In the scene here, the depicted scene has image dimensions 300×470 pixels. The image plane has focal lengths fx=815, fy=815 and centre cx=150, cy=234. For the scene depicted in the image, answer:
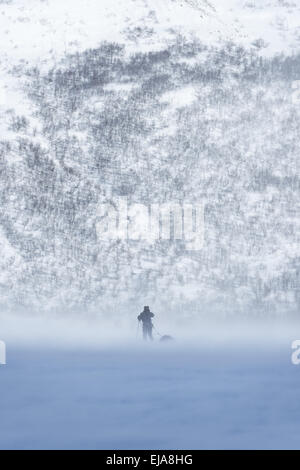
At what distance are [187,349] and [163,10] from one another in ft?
116

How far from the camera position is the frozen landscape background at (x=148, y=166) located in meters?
41.5

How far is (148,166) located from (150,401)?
33351mm

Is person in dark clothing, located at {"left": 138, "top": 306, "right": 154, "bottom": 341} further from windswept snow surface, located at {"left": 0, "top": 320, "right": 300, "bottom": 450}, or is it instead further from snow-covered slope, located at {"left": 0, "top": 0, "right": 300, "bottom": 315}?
snow-covered slope, located at {"left": 0, "top": 0, "right": 300, "bottom": 315}

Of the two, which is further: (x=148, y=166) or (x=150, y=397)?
(x=148, y=166)

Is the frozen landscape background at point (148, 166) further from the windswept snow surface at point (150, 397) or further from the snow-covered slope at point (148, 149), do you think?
the windswept snow surface at point (150, 397)

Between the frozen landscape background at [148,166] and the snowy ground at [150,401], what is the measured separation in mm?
4829

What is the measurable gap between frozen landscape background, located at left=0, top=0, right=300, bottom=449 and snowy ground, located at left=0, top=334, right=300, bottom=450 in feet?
15.8

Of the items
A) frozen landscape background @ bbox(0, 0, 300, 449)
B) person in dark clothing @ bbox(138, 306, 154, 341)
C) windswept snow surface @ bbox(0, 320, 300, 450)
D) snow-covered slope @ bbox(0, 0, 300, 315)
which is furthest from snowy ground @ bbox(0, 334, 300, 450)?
snow-covered slope @ bbox(0, 0, 300, 315)

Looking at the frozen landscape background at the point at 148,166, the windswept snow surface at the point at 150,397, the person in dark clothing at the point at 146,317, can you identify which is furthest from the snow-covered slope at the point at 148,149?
the windswept snow surface at the point at 150,397

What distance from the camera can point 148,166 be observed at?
47594 mm

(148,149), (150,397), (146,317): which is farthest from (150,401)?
(148,149)

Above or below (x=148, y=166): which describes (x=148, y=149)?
above

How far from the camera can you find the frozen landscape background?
1635 inches

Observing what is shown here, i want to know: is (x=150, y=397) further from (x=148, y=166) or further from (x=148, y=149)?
(x=148, y=149)
